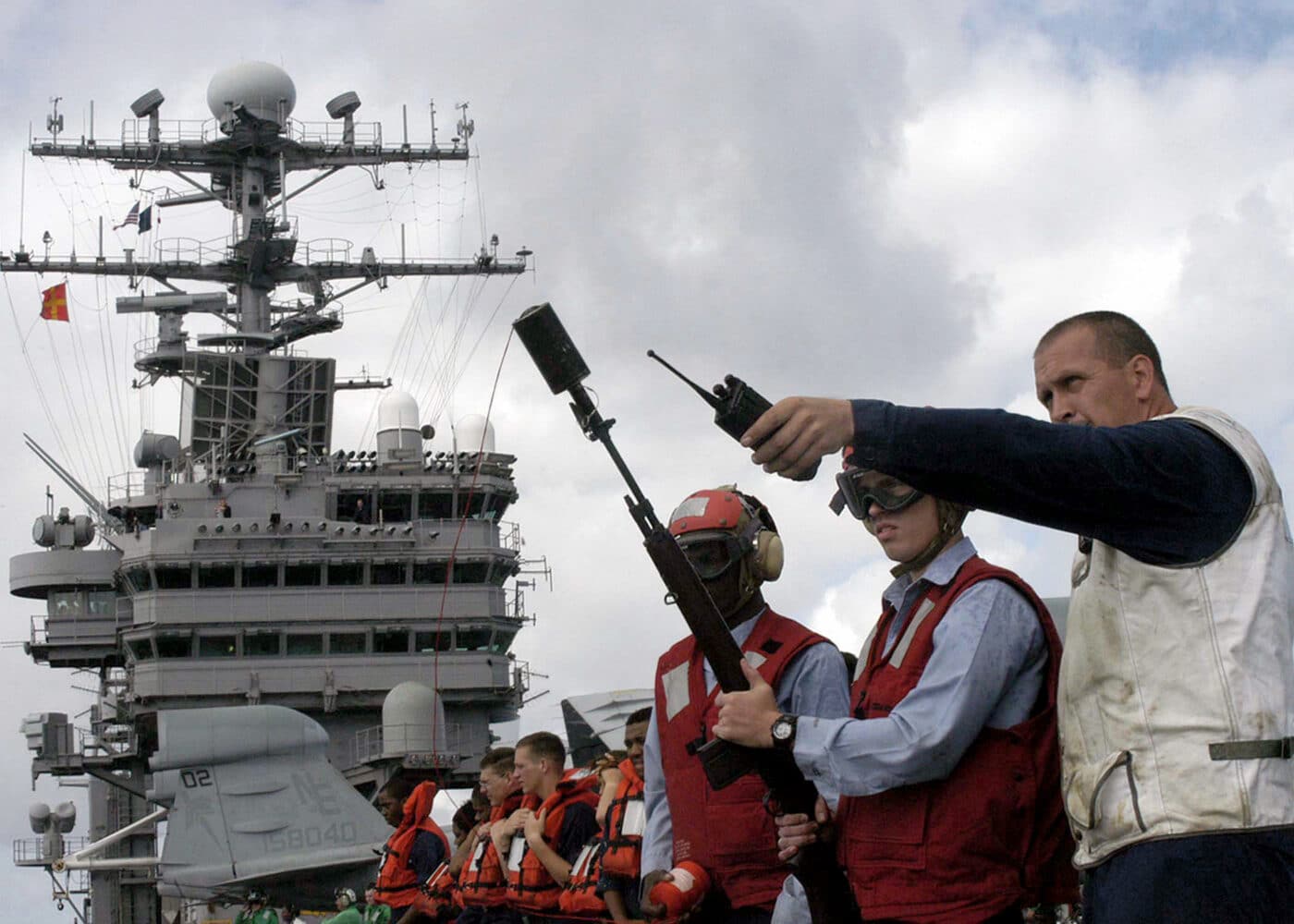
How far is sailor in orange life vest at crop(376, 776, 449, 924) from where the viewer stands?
1179 cm

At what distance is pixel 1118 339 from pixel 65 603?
4169cm

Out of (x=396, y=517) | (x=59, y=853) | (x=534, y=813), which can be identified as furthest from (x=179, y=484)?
(x=534, y=813)

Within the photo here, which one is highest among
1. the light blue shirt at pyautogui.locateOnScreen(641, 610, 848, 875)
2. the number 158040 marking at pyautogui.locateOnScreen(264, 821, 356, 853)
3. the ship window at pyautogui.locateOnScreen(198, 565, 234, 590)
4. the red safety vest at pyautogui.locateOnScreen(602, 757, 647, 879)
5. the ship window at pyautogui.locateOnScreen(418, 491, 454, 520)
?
the ship window at pyautogui.locateOnScreen(418, 491, 454, 520)

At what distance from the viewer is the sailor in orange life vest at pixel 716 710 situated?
4.76 meters

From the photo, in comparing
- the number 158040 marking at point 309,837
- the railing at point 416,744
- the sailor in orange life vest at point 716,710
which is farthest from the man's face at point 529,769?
the railing at point 416,744

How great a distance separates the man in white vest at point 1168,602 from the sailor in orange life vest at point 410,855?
9322mm

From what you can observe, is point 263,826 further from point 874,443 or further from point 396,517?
point 874,443

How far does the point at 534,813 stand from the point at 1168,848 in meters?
6.04

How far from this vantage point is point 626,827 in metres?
7.00

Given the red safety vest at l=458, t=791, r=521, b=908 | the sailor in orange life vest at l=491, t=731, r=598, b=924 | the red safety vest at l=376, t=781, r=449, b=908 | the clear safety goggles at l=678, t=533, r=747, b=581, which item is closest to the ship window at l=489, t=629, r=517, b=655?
the red safety vest at l=376, t=781, r=449, b=908

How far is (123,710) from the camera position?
40375 millimetres

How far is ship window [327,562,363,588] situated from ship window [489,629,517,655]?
3.39 m

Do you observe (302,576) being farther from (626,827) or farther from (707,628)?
(707,628)

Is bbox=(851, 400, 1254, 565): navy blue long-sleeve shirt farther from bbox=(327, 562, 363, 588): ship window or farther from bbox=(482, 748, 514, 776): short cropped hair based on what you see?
bbox=(327, 562, 363, 588): ship window
